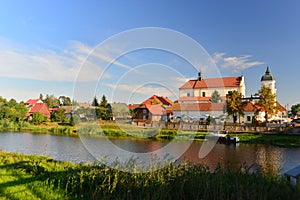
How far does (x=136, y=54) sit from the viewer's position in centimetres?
789

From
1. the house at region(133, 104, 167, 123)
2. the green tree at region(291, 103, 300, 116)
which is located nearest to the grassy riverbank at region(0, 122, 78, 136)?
the house at region(133, 104, 167, 123)

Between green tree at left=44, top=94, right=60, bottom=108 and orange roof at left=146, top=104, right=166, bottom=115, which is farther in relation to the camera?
green tree at left=44, top=94, right=60, bottom=108

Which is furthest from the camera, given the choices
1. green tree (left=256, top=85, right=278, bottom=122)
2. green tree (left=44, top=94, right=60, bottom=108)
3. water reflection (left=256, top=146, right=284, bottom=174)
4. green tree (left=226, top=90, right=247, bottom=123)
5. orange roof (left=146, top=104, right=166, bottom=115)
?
green tree (left=44, top=94, right=60, bottom=108)

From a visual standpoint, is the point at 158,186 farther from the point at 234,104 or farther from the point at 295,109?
the point at 295,109

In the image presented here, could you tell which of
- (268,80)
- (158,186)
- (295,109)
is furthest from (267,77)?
(158,186)

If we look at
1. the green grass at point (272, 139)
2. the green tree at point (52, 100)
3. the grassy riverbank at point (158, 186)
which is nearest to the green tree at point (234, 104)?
the green grass at point (272, 139)

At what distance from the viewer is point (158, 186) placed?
17.3 feet

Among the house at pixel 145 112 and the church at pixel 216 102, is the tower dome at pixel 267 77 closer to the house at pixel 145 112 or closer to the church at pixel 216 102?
the church at pixel 216 102

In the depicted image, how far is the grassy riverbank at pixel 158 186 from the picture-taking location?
188 inches

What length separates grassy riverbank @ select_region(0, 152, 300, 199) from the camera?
4773mm

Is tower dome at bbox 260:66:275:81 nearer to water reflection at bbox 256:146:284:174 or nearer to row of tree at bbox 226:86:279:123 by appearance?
row of tree at bbox 226:86:279:123

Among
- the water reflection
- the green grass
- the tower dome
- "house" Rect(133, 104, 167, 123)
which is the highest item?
the tower dome

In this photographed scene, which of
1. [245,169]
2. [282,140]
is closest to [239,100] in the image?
[282,140]

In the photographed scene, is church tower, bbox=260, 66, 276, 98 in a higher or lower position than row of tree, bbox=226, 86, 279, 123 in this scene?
higher
